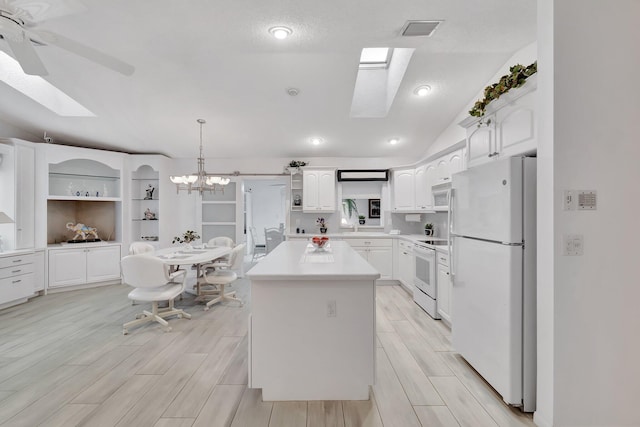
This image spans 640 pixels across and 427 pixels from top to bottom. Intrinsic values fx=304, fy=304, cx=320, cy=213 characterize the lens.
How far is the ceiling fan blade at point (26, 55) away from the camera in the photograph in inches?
76.8

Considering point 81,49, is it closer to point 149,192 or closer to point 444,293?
point 444,293

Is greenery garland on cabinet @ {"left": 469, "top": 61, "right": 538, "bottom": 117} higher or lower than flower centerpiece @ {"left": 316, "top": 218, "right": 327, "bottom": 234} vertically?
higher

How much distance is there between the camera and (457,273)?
2.69 m

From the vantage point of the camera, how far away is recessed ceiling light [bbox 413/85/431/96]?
13.2ft

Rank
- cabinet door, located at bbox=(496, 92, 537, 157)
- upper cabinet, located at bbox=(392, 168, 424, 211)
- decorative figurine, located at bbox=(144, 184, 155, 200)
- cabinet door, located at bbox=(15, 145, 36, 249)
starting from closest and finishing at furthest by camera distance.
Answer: cabinet door, located at bbox=(496, 92, 537, 157) → cabinet door, located at bbox=(15, 145, 36, 249) → upper cabinet, located at bbox=(392, 168, 424, 211) → decorative figurine, located at bbox=(144, 184, 155, 200)

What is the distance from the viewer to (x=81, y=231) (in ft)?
17.3

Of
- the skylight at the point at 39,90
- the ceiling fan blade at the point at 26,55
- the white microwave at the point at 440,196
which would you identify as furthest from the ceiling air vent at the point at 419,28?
the skylight at the point at 39,90

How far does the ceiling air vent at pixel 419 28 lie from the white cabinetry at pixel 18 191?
5.53 metres

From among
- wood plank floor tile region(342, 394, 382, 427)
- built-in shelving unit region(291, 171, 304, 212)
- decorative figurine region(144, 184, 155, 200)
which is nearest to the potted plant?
built-in shelving unit region(291, 171, 304, 212)

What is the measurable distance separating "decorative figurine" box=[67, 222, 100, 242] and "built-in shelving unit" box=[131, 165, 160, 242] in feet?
2.17

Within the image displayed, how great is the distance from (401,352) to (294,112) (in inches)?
137
